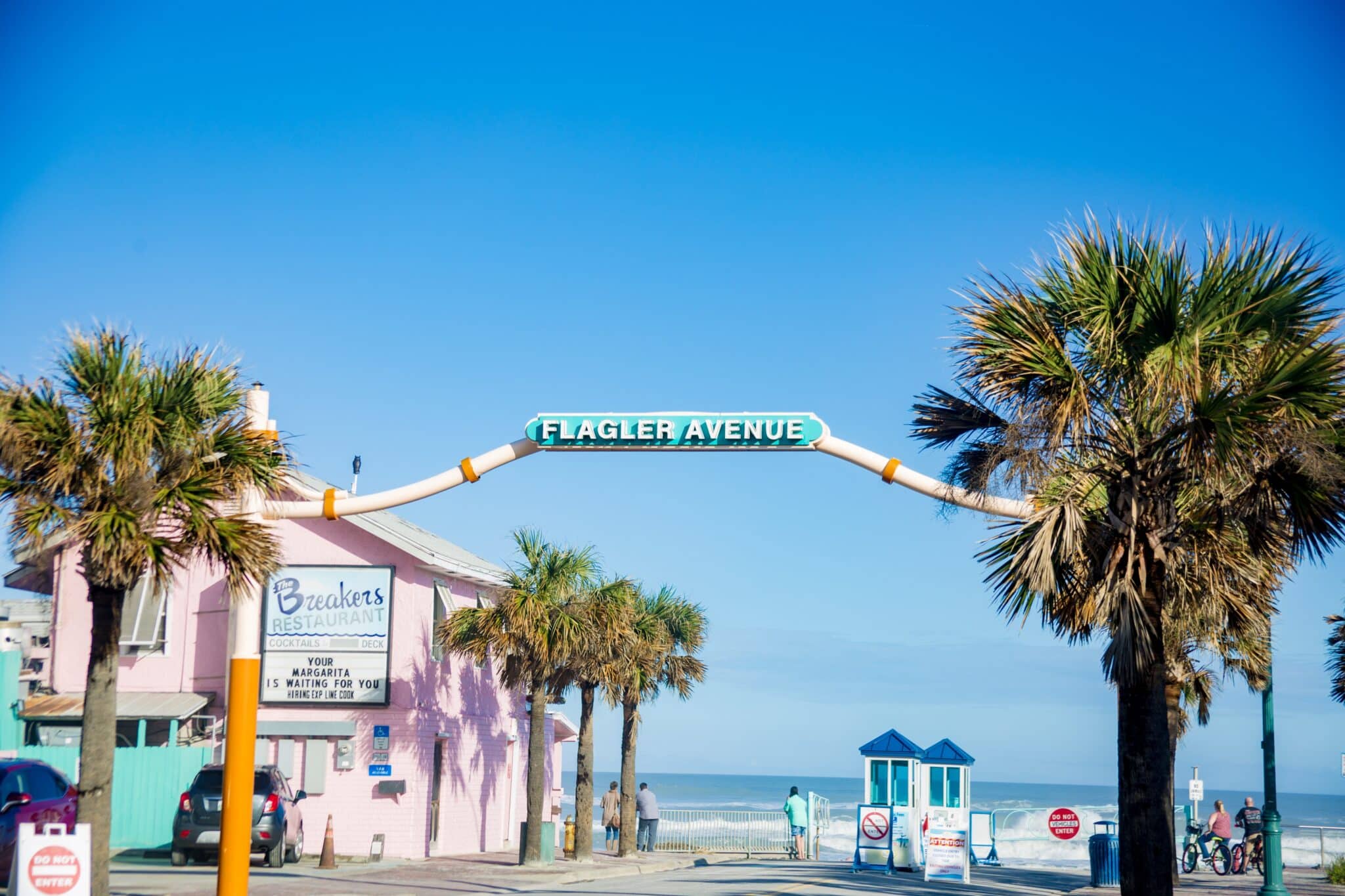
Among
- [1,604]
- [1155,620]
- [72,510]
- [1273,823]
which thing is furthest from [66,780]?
[1,604]

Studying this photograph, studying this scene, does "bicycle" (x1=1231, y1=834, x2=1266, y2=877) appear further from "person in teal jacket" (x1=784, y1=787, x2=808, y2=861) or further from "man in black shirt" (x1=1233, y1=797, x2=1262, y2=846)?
"person in teal jacket" (x1=784, y1=787, x2=808, y2=861)

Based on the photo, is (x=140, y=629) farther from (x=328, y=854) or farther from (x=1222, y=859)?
(x=1222, y=859)

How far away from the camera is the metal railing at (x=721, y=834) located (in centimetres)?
4069

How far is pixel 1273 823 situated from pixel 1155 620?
905 cm

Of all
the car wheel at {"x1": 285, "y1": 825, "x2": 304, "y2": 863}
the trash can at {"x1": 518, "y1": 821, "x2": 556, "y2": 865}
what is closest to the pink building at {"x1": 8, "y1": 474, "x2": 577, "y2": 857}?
the car wheel at {"x1": 285, "y1": 825, "x2": 304, "y2": 863}

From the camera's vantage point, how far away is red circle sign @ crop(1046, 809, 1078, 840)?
24.0 m

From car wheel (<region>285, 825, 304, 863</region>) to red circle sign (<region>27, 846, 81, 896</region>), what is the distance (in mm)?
13908

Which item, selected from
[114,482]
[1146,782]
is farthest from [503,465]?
[1146,782]

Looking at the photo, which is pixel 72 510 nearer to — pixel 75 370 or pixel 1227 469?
pixel 75 370

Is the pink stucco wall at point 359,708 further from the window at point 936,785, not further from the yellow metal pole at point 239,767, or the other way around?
the yellow metal pole at point 239,767

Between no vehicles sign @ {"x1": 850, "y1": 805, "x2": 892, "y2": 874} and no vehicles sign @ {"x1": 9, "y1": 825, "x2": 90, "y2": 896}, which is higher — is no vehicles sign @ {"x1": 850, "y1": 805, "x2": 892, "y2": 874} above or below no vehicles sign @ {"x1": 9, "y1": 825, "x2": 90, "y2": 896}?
below

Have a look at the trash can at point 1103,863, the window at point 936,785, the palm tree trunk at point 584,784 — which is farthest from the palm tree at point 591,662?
the trash can at point 1103,863

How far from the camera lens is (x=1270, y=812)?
2053 centimetres

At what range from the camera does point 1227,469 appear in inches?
523
